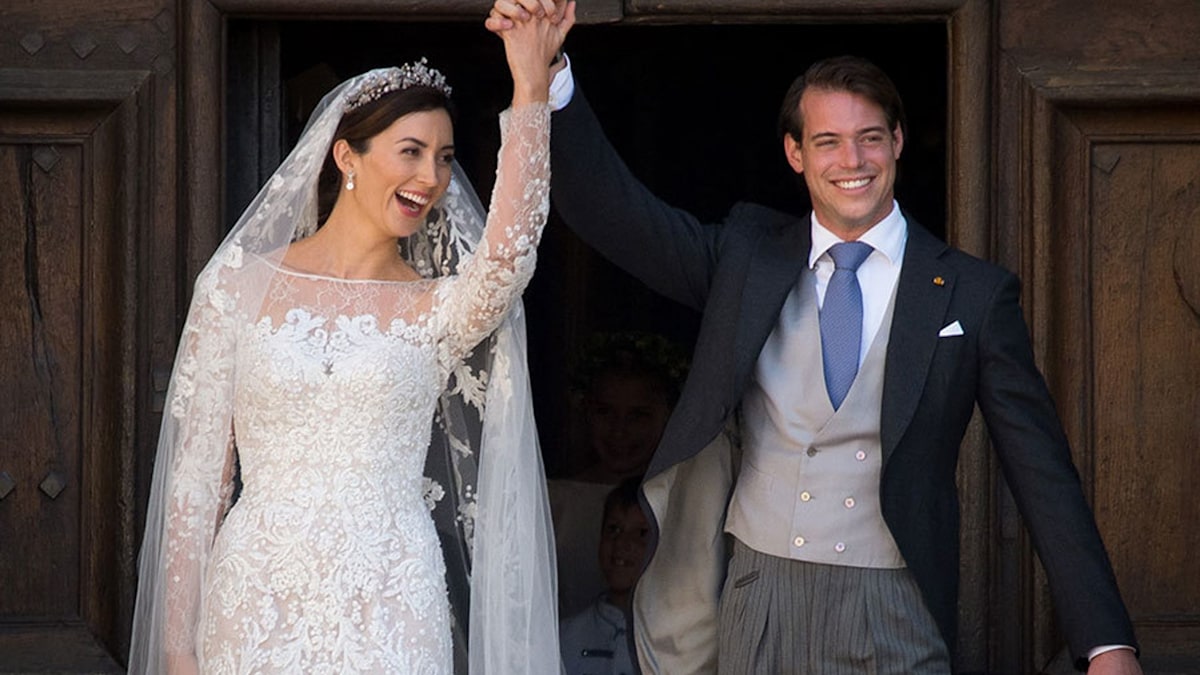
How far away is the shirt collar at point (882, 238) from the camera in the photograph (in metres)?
3.23

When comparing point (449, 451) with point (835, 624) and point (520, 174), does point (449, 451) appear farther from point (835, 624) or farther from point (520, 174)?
point (835, 624)

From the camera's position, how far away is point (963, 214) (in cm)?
371

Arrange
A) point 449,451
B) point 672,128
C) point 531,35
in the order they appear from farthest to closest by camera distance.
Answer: point 672,128 < point 449,451 < point 531,35

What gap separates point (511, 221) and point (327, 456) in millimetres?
473

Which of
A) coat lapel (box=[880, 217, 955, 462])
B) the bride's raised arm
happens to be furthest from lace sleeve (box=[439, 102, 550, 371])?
coat lapel (box=[880, 217, 955, 462])

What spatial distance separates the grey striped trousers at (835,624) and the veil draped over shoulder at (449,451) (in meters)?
0.35

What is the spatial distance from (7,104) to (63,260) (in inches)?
12.1

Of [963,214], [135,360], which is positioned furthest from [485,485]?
[963,214]

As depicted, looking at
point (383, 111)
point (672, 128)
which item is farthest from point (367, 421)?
point (672, 128)

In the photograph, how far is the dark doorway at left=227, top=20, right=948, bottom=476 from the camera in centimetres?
577

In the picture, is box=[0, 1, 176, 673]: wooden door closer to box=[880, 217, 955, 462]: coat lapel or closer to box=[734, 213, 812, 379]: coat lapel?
box=[734, 213, 812, 379]: coat lapel

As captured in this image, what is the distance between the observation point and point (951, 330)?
315 centimetres

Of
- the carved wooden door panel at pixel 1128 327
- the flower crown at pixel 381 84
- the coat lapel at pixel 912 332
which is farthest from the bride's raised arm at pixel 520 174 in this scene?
the carved wooden door panel at pixel 1128 327

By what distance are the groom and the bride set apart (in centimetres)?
22
